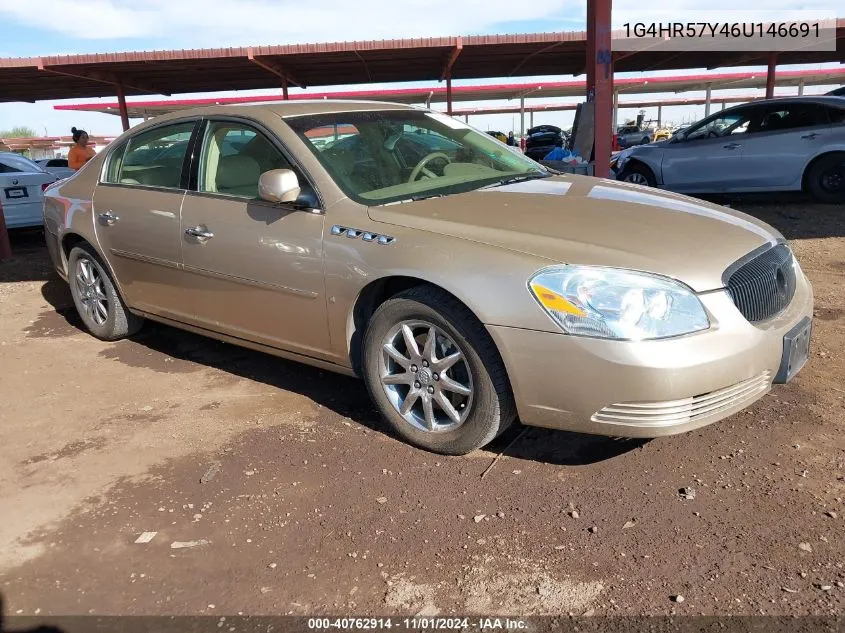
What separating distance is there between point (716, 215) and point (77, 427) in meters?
3.52

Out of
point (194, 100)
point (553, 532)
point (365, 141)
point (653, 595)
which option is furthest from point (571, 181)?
point (194, 100)

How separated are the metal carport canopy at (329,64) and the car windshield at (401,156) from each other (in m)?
11.5

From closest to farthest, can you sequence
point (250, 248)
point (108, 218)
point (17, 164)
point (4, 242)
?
1. point (250, 248)
2. point (108, 218)
3. point (4, 242)
4. point (17, 164)

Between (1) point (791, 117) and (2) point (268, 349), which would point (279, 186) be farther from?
(1) point (791, 117)

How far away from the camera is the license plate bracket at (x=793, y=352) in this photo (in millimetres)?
2889

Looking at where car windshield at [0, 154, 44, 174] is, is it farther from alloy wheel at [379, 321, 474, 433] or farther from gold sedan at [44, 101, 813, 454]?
alloy wheel at [379, 321, 474, 433]

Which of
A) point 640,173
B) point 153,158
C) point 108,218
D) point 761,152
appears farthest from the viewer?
point 640,173

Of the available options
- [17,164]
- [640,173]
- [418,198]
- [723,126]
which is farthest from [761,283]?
[17,164]

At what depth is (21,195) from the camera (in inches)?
371

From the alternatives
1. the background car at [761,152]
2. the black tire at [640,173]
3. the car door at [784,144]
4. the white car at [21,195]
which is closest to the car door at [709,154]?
the background car at [761,152]

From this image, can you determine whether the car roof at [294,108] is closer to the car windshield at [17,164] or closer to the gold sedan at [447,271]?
the gold sedan at [447,271]

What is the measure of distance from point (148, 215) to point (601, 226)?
9.12ft

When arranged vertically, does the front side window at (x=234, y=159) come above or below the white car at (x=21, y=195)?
above

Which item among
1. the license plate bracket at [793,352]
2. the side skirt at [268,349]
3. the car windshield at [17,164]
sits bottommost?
the side skirt at [268,349]
